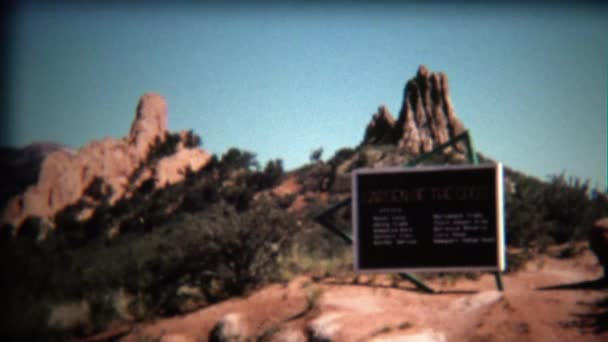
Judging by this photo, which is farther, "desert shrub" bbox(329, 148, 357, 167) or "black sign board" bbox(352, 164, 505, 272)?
"desert shrub" bbox(329, 148, 357, 167)

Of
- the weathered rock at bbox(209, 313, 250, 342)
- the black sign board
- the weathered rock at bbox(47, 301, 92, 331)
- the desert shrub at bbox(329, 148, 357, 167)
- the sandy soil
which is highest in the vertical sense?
the desert shrub at bbox(329, 148, 357, 167)

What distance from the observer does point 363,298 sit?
6.79m

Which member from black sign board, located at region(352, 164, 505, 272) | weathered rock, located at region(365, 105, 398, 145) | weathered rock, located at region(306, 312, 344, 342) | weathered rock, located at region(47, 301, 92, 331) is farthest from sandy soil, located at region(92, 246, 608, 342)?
weathered rock, located at region(365, 105, 398, 145)

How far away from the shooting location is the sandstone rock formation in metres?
26.0

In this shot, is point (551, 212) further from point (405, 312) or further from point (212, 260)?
point (212, 260)

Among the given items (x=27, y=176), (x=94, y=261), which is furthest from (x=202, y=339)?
(x=27, y=176)

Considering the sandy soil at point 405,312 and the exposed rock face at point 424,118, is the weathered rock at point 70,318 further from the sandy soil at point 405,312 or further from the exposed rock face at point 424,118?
the exposed rock face at point 424,118

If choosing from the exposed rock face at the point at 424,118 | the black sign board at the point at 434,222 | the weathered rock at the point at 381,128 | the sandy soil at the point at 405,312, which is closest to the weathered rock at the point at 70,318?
the sandy soil at the point at 405,312

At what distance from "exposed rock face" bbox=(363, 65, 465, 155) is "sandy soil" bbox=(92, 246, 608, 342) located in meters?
23.5

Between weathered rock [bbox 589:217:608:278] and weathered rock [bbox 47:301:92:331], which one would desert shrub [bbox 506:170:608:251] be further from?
weathered rock [bbox 47:301:92:331]

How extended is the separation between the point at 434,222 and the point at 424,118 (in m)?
28.9

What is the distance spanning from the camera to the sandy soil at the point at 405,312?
491 cm

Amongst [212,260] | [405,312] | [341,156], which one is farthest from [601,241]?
[341,156]

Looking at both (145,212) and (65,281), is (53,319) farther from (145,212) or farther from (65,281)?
(145,212)
